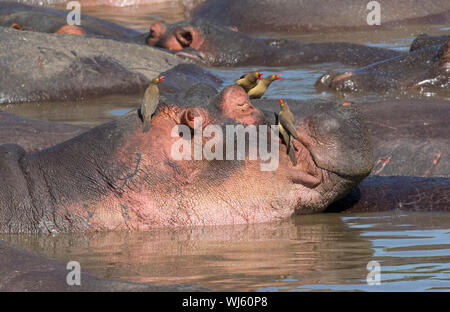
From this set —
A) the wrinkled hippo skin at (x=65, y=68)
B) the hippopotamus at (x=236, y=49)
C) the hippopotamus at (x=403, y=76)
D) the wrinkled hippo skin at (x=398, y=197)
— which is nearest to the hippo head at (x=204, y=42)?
the hippopotamus at (x=236, y=49)

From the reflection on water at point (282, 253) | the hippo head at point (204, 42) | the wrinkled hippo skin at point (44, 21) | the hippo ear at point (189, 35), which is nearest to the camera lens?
the reflection on water at point (282, 253)

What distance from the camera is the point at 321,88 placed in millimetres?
Result: 9797

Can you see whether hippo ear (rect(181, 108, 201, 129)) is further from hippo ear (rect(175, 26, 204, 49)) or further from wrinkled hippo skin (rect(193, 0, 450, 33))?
wrinkled hippo skin (rect(193, 0, 450, 33))

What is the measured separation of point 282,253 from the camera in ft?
13.8

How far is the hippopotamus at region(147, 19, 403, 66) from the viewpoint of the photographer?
11.7 m

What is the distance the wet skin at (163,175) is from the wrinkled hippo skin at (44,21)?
6.75 meters

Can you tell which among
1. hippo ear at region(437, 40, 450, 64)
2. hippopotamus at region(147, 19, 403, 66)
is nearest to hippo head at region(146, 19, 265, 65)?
hippopotamus at region(147, 19, 403, 66)

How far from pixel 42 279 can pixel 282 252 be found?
1338 millimetres

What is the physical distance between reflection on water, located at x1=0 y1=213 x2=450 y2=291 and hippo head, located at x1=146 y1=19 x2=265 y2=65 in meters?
7.07

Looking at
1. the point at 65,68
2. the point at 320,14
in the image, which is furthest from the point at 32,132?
the point at 320,14

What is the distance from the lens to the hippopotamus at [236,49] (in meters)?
11.7

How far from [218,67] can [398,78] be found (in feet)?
9.59

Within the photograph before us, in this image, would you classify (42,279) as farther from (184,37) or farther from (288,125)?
(184,37)

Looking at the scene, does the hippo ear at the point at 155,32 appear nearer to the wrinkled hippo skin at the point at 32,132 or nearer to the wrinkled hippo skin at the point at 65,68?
the wrinkled hippo skin at the point at 65,68
